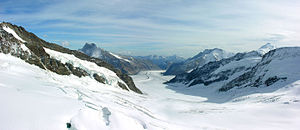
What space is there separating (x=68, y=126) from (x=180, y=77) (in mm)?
177672

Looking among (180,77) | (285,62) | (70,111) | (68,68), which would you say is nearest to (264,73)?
(285,62)

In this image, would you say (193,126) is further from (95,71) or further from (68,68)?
(95,71)

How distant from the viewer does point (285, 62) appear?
6569 centimetres

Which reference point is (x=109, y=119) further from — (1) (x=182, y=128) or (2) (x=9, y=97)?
(1) (x=182, y=128)

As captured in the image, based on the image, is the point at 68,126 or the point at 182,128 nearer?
the point at 68,126

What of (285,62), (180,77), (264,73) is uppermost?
(285,62)

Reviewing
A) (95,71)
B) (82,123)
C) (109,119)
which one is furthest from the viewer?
(95,71)

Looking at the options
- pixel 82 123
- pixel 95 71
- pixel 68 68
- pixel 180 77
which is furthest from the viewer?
pixel 180 77

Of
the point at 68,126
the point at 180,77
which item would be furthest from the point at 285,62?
the point at 180,77

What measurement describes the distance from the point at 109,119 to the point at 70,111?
8.95 feet

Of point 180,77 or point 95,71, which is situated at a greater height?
point 95,71

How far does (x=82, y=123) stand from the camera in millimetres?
11047

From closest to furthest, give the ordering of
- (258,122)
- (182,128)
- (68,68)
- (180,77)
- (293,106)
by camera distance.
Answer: (182,128) → (258,122) → (293,106) → (68,68) → (180,77)

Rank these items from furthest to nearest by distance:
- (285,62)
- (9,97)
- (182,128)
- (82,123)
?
(285,62) < (182,128) < (9,97) < (82,123)
